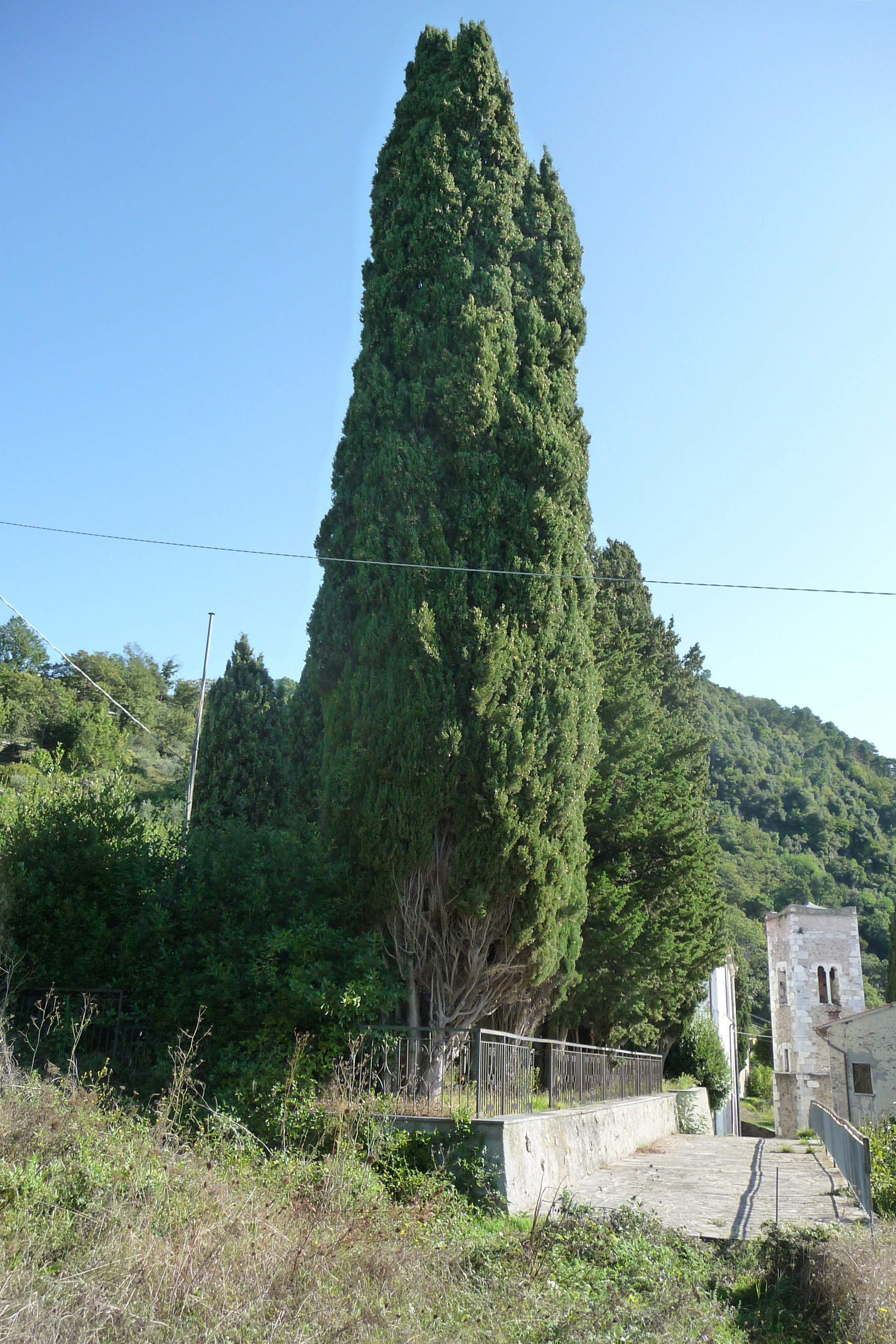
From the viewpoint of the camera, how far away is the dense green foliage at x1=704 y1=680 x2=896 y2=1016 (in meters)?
70.2

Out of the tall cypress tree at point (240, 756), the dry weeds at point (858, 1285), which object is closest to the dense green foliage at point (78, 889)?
the tall cypress tree at point (240, 756)

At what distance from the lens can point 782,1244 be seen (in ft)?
20.4

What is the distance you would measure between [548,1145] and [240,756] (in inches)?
407

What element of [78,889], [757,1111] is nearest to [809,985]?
[757,1111]

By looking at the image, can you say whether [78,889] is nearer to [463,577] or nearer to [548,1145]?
[463,577]

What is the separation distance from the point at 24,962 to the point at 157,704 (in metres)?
59.1

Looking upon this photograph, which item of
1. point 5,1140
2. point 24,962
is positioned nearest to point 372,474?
point 24,962

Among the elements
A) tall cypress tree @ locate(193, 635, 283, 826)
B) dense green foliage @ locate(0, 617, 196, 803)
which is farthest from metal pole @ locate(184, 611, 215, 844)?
dense green foliage @ locate(0, 617, 196, 803)

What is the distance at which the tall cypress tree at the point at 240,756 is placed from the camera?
17.1 meters

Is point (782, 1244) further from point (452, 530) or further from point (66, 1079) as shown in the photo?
point (452, 530)

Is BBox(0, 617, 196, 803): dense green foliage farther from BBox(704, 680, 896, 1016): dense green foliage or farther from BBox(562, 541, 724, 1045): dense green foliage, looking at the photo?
BBox(704, 680, 896, 1016): dense green foliage

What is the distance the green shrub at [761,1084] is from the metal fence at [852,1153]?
52299mm

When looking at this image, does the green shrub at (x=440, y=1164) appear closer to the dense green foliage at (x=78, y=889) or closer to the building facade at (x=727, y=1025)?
the dense green foliage at (x=78, y=889)

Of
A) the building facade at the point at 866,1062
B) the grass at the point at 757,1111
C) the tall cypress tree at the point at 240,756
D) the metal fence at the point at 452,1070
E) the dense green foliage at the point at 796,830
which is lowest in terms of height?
the grass at the point at 757,1111
